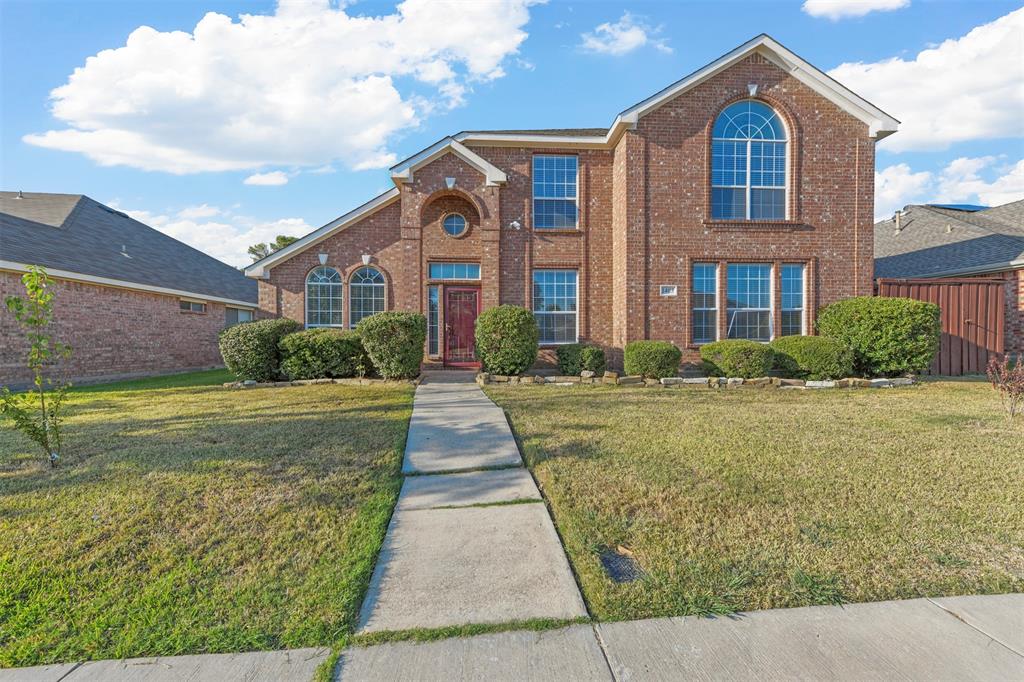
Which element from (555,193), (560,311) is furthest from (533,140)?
(560,311)

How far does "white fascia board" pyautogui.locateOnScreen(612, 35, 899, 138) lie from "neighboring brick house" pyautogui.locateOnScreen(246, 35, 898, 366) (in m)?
0.04

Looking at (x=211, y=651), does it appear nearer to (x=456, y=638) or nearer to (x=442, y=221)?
(x=456, y=638)

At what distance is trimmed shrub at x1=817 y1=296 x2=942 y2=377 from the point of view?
9750 millimetres

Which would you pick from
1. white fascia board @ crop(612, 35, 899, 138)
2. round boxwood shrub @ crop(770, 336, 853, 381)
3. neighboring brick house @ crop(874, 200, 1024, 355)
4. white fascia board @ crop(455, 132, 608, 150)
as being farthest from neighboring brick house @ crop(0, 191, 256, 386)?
neighboring brick house @ crop(874, 200, 1024, 355)

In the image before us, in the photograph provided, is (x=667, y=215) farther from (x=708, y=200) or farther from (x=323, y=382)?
(x=323, y=382)

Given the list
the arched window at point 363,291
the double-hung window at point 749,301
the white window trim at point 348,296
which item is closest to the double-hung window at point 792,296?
the double-hung window at point 749,301

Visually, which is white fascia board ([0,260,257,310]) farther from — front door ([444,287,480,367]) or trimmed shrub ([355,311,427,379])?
front door ([444,287,480,367])

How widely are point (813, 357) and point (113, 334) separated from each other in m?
18.7

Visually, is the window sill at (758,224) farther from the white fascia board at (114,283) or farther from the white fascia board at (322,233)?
the white fascia board at (114,283)

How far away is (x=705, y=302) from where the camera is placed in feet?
38.5

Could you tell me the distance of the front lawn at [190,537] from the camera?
7.57 feet

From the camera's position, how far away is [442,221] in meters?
12.7

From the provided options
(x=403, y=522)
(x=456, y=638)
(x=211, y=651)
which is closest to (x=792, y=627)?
(x=456, y=638)

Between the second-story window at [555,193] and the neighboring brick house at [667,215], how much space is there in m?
0.03
